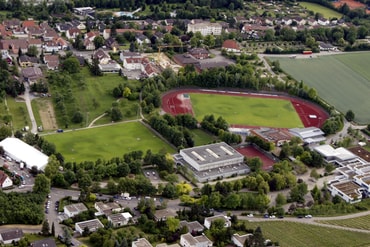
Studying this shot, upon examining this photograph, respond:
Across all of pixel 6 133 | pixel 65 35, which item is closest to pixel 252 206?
pixel 6 133

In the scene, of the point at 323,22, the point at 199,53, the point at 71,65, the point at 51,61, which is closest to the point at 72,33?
the point at 51,61

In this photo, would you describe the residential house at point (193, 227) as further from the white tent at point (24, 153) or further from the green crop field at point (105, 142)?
the white tent at point (24, 153)

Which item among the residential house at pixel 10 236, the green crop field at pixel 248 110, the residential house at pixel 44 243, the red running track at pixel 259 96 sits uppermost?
the residential house at pixel 44 243

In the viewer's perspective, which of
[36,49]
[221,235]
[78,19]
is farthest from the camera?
[78,19]

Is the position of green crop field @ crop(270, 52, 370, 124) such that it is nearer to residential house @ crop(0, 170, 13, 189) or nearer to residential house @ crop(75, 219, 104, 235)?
residential house @ crop(75, 219, 104, 235)

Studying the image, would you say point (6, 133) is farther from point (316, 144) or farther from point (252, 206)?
point (316, 144)

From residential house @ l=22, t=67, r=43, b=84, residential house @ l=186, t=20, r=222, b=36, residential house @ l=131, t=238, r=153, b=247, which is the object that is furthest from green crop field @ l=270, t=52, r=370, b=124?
residential house @ l=131, t=238, r=153, b=247

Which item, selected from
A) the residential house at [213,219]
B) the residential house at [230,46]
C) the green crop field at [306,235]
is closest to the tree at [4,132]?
the residential house at [213,219]
